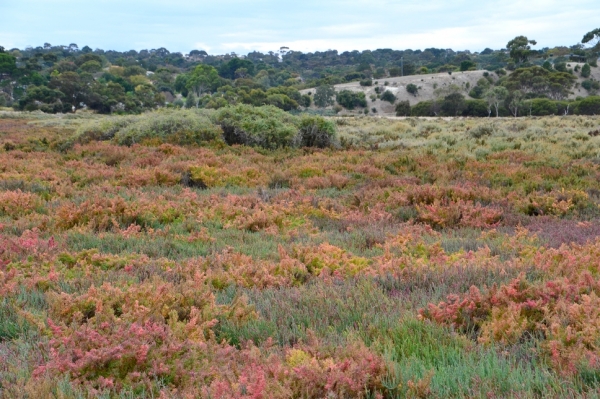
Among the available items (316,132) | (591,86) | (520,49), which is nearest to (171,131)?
(316,132)

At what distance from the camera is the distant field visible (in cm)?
290

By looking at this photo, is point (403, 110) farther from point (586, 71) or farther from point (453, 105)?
point (586, 71)

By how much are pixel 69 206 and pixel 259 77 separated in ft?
344

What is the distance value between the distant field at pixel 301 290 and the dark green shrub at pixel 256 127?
331 inches

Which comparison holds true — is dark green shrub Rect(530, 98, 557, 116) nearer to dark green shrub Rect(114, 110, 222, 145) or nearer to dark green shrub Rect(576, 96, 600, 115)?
dark green shrub Rect(576, 96, 600, 115)

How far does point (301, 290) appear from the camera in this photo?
4.81 meters

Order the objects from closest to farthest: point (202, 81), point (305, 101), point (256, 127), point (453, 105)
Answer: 1. point (256, 127)
2. point (453, 105)
3. point (305, 101)
4. point (202, 81)

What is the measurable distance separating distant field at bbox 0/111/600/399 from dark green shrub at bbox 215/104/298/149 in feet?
27.6

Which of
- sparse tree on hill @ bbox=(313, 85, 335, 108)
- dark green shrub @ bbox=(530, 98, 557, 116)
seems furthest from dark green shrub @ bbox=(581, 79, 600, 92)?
sparse tree on hill @ bbox=(313, 85, 335, 108)

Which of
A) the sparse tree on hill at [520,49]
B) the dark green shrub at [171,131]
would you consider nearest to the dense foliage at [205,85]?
the sparse tree on hill at [520,49]

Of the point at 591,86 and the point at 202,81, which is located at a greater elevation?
the point at 202,81

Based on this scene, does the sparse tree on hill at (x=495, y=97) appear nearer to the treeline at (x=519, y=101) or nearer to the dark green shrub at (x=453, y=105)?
the treeline at (x=519, y=101)

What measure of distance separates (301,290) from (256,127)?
15.7 metres

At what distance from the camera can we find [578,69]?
8881 cm
